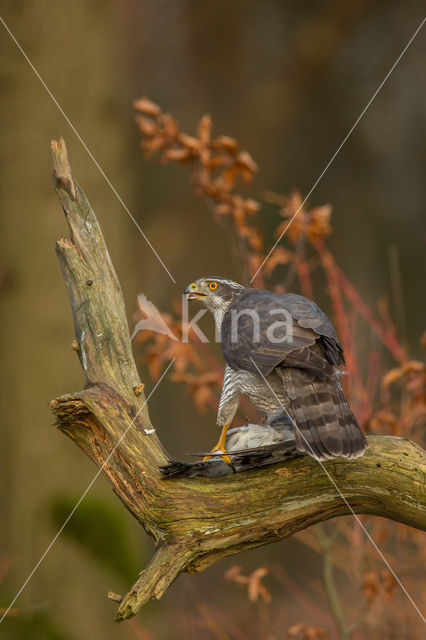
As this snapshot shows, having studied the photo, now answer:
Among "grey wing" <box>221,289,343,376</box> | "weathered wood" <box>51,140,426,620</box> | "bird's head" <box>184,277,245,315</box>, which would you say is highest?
"bird's head" <box>184,277,245,315</box>

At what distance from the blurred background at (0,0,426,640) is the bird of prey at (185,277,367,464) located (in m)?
1.79

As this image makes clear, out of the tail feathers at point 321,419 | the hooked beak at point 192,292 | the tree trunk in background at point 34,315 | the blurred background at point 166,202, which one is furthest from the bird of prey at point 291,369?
the tree trunk in background at point 34,315

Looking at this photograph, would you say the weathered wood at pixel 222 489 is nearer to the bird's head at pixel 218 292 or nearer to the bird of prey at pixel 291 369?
the bird of prey at pixel 291 369

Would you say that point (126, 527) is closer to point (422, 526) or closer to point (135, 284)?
point (135, 284)

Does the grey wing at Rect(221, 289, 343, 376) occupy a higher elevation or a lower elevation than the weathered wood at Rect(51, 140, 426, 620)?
higher

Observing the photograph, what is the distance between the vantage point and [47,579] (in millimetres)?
5633

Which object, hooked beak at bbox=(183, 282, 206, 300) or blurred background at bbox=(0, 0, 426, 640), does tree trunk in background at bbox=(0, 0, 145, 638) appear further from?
hooked beak at bbox=(183, 282, 206, 300)

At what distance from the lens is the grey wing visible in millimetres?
2822

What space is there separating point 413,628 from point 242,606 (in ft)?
19.1

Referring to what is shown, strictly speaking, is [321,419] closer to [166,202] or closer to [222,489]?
[222,489]

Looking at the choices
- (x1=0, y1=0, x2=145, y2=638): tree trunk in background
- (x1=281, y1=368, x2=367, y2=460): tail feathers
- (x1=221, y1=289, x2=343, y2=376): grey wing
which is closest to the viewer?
(x1=281, y1=368, x2=367, y2=460): tail feathers

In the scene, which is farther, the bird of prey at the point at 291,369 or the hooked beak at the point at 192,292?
the hooked beak at the point at 192,292

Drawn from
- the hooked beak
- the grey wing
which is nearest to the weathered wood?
the grey wing

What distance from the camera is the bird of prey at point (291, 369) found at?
104 inches
